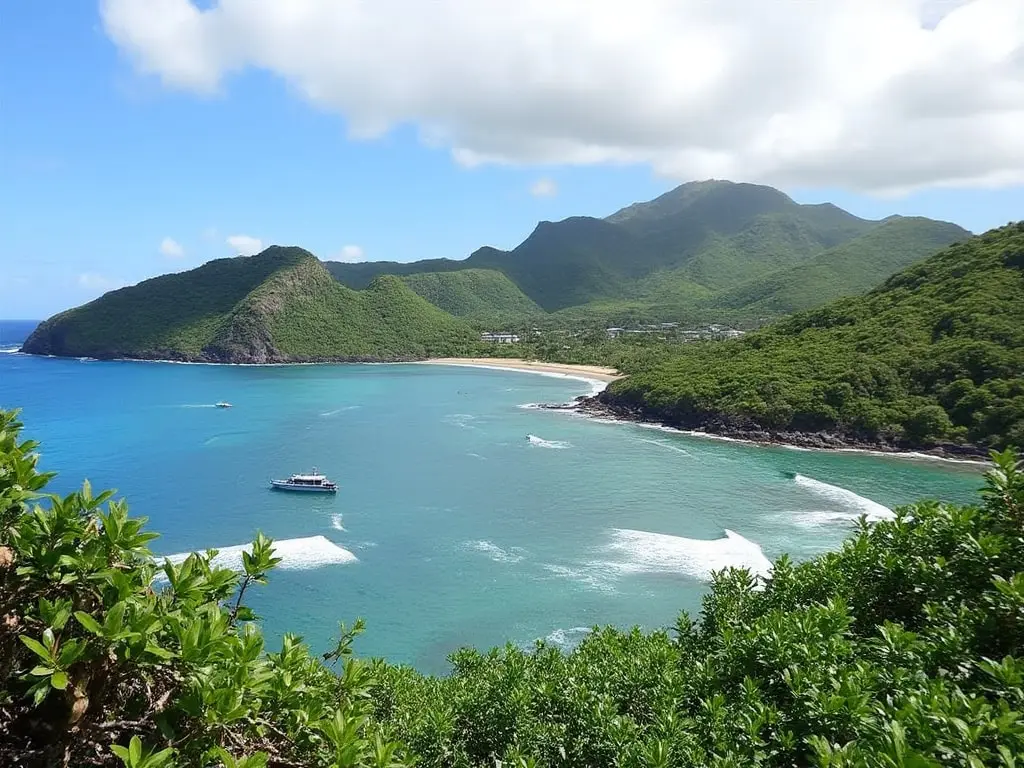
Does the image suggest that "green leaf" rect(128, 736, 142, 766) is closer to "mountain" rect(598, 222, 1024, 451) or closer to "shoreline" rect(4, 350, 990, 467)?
"mountain" rect(598, 222, 1024, 451)

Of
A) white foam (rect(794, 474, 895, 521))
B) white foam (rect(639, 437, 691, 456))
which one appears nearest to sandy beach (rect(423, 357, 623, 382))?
white foam (rect(639, 437, 691, 456))

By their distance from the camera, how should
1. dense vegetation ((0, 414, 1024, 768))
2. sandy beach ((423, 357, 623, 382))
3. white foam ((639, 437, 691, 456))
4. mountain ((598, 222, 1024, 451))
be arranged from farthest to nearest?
sandy beach ((423, 357, 623, 382)) → white foam ((639, 437, 691, 456)) → mountain ((598, 222, 1024, 451)) → dense vegetation ((0, 414, 1024, 768))

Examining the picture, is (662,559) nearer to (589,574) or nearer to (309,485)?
(589,574)

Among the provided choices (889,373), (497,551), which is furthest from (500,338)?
(497,551)

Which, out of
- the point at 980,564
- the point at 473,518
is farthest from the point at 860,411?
the point at 980,564

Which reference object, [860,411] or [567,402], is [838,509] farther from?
[567,402]

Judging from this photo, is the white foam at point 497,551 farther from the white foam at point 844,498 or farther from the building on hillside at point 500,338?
the building on hillside at point 500,338
